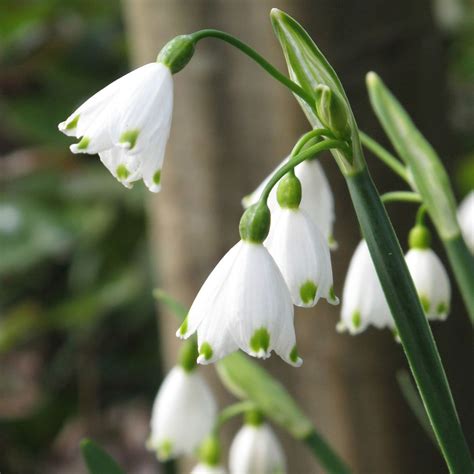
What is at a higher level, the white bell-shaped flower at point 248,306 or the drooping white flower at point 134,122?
the drooping white flower at point 134,122

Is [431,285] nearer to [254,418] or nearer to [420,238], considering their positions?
[420,238]

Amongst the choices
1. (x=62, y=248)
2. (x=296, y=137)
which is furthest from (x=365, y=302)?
(x=62, y=248)

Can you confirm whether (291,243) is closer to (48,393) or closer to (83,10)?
(48,393)

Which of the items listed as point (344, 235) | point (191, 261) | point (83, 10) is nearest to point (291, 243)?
point (344, 235)

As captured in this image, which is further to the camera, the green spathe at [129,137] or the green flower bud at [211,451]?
the green flower bud at [211,451]

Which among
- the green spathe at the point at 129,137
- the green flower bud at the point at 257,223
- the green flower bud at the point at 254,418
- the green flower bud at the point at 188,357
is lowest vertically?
the green flower bud at the point at 254,418

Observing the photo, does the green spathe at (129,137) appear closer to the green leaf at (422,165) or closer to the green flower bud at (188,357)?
the green leaf at (422,165)

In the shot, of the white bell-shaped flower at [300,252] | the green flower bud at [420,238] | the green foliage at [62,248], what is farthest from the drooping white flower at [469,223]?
the green foliage at [62,248]
